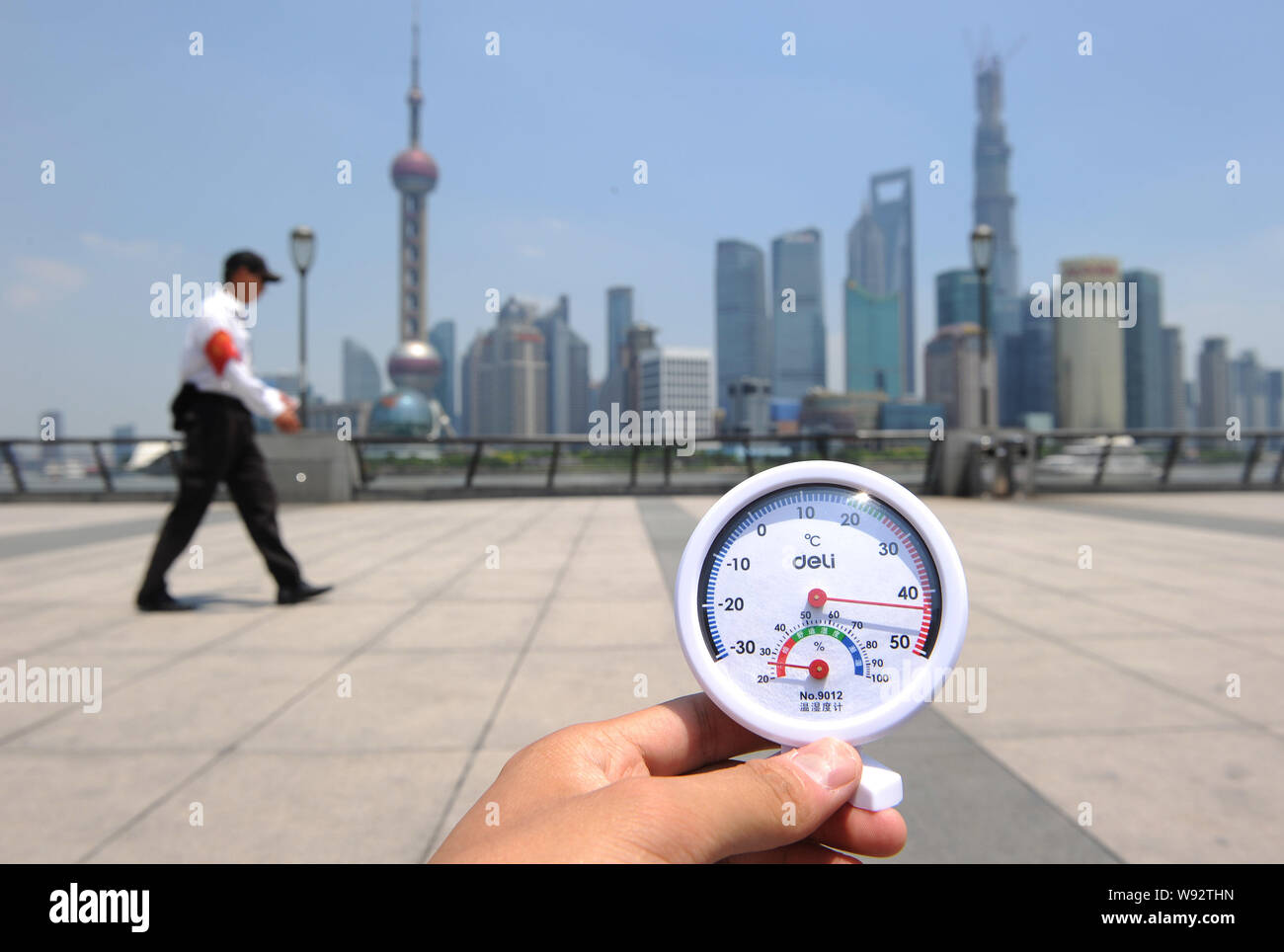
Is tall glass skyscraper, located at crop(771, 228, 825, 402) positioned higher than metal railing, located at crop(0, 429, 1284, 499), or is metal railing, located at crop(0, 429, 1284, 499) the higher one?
tall glass skyscraper, located at crop(771, 228, 825, 402)

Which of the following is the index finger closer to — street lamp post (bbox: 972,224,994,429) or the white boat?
street lamp post (bbox: 972,224,994,429)

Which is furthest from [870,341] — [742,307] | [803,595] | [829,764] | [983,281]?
[829,764]

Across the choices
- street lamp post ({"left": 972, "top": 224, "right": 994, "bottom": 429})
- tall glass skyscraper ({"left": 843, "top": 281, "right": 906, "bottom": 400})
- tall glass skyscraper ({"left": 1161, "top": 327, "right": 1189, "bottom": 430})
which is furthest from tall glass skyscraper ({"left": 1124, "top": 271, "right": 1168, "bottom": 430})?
street lamp post ({"left": 972, "top": 224, "right": 994, "bottom": 429})

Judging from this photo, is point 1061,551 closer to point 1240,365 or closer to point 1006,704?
point 1006,704

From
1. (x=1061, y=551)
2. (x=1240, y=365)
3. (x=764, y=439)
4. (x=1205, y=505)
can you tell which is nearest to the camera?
(x=1061, y=551)

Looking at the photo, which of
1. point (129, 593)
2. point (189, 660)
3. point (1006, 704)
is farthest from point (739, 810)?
point (129, 593)

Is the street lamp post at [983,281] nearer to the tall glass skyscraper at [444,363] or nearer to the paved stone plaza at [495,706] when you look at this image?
the paved stone plaza at [495,706]
